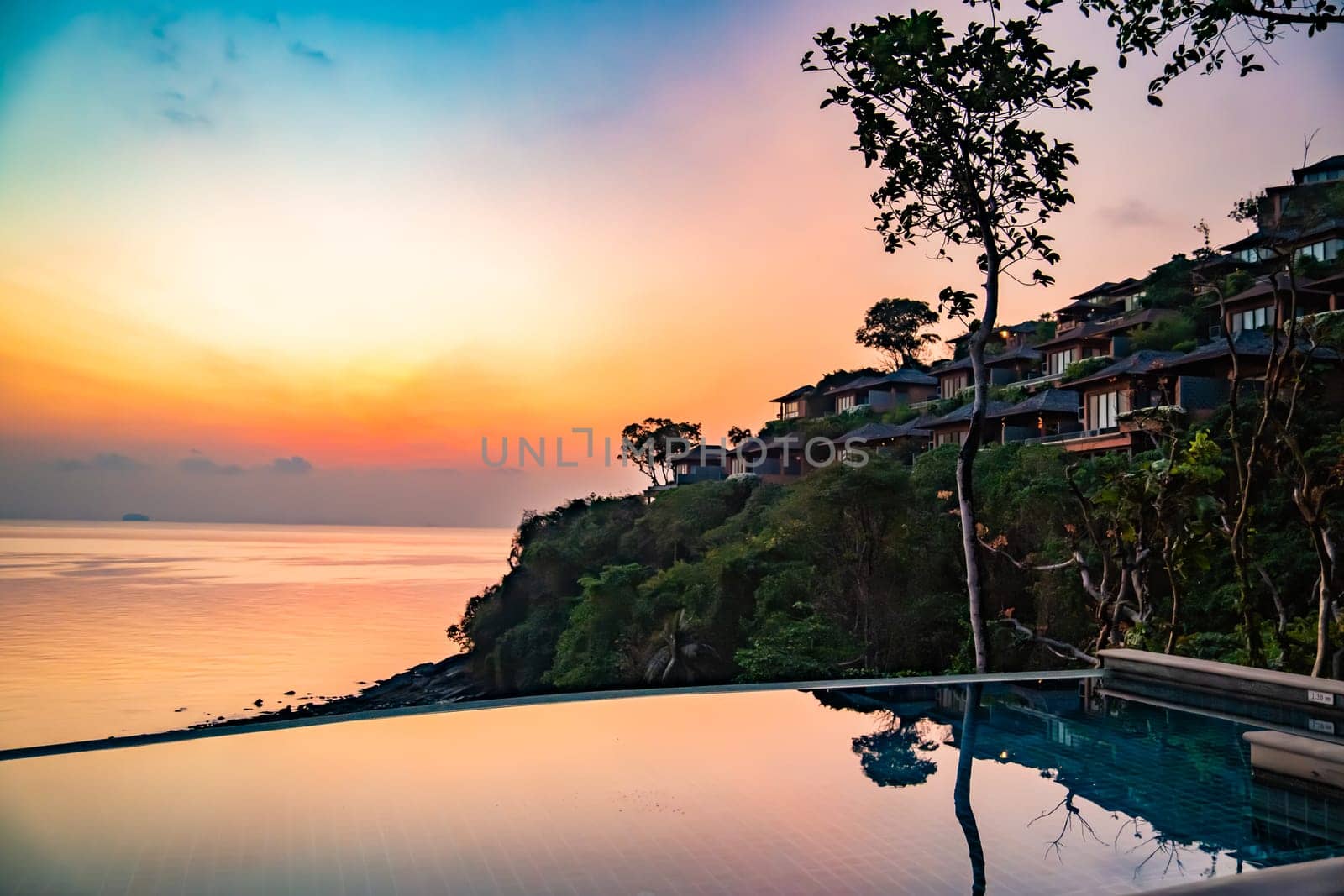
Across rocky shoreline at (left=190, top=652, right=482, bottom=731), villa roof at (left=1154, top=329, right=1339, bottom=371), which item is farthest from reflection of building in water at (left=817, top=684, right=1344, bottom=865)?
rocky shoreline at (left=190, top=652, right=482, bottom=731)

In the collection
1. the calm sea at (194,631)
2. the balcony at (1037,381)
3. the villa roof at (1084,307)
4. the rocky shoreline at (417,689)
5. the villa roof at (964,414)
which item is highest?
the villa roof at (1084,307)

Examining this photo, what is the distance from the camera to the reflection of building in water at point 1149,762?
10.0 feet

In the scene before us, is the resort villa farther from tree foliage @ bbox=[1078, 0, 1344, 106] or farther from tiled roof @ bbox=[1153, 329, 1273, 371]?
tree foliage @ bbox=[1078, 0, 1344, 106]

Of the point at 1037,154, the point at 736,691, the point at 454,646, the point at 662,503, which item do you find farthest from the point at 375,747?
the point at 454,646

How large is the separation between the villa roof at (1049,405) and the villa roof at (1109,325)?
21.3 ft

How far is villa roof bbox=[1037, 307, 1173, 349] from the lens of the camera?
90.4 feet

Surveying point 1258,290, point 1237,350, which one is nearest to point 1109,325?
point 1258,290

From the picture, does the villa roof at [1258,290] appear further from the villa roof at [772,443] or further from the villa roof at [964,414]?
the villa roof at [772,443]

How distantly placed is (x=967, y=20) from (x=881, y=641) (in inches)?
442

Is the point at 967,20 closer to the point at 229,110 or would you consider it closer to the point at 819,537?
the point at 819,537

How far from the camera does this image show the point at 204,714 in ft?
82.4

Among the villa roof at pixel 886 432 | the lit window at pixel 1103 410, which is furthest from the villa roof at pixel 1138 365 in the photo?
the villa roof at pixel 886 432

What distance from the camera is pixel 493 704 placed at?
5016 millimetres

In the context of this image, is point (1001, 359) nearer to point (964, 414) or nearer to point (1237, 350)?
point (964, 414)
